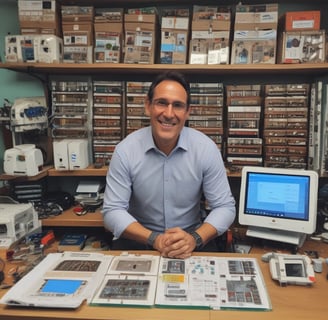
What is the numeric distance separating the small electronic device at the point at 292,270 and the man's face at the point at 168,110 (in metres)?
0.76

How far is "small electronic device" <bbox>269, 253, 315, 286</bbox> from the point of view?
3.52ft

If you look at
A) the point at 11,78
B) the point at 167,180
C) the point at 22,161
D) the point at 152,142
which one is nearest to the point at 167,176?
the point at 167,180

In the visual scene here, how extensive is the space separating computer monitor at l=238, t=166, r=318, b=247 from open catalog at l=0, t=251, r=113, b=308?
0.80 meters

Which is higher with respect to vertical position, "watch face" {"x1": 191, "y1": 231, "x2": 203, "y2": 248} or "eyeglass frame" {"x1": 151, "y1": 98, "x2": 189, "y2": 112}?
"eyeglass frame" {"x1": 151, "y1": 98, "x2": 189, "y2": 112}

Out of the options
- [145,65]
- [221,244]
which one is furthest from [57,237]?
[145,65]

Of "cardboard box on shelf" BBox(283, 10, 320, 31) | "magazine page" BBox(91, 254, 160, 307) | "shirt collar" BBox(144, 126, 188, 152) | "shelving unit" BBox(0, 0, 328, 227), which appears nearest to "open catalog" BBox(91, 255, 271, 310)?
"magazine page" BBox(91, 254, 160, 307)

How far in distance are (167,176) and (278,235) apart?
66cm

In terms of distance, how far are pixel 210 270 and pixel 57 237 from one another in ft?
4.60

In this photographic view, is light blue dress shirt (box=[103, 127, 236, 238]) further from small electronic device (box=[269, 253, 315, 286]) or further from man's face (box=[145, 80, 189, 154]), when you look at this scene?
small electronic device (box=[269, 253, 315, 286])

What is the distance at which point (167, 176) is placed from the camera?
159 centimetres

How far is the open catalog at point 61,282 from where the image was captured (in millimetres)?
953

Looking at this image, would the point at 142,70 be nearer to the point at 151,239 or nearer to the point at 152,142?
the point at 152,142

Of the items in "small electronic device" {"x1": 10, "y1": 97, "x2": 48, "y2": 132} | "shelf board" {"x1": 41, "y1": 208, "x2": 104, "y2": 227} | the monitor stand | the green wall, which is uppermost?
the green wall

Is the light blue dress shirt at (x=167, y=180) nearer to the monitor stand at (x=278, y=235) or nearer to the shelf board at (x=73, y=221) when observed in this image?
the monitor stand at (x=278, y=235)
